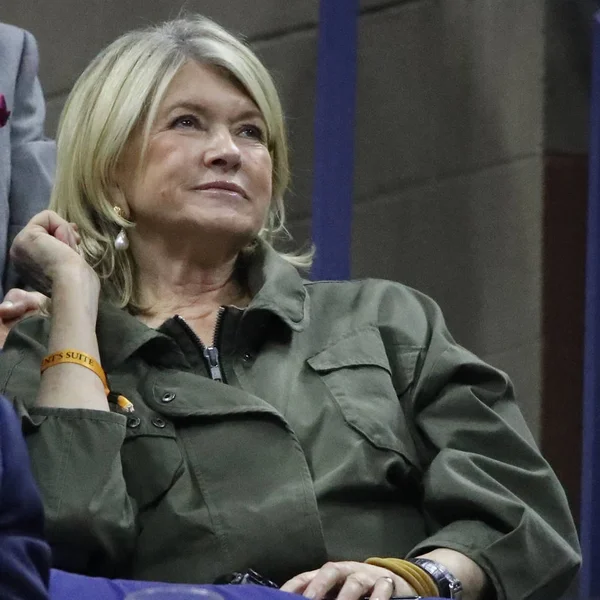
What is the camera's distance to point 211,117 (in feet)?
7.02

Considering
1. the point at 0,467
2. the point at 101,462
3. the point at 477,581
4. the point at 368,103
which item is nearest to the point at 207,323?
the point at 101,462

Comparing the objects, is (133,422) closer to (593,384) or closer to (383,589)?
(383,589)

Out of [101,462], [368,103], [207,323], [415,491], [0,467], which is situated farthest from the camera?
[368,103]

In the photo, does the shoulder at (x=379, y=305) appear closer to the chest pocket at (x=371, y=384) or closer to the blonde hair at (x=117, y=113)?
the chest pocket at (x=371, y=384)

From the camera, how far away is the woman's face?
82.5 inches

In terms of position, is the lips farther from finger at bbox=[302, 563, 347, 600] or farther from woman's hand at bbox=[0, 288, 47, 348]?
finger at bbox=[302, 563, 347, 600]

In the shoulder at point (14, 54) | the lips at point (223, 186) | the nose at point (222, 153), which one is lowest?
the lips at point (223, 186)

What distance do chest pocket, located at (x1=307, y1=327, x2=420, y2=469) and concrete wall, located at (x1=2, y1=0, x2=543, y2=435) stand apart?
1705 mm

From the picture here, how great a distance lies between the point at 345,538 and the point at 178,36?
2.57 ft

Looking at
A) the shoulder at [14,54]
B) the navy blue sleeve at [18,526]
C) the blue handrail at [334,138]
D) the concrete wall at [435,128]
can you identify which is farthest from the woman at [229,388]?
the concrete wall at [435,128]

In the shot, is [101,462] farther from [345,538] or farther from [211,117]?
[211,117]

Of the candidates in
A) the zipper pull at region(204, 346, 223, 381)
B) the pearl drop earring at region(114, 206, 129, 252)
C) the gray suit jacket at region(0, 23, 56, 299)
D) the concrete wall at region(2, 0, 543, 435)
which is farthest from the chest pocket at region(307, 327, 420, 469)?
the concrete wall at region(2, 0, 543, 435)

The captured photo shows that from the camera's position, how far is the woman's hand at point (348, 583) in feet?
5.41

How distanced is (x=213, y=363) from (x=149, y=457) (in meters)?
0.18
